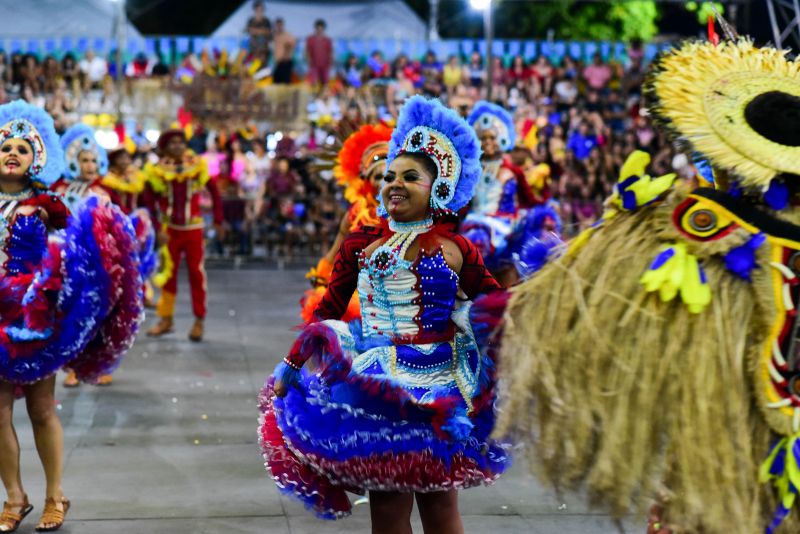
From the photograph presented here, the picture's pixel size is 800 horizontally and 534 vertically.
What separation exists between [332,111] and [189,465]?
1326 cm

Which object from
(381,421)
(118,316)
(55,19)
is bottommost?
(118,316)

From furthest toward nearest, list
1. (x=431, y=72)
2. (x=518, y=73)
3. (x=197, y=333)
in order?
(x=518, y=73)
(x=431, y=72)
(x=197, y=333)

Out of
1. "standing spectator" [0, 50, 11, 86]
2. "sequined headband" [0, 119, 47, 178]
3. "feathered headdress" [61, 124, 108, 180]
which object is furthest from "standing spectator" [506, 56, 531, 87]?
"sequined headband" [0, 119, 47, 178]

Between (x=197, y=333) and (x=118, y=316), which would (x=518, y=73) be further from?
(x=118, y=316)

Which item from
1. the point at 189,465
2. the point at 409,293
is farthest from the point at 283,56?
the point at 409,293

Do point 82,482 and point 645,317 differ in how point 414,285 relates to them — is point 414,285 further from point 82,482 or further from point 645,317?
point 82,482

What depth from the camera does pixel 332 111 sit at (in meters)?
19.5

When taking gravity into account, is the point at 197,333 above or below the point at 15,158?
below

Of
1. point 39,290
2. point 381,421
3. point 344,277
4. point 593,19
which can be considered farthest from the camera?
point 593,19

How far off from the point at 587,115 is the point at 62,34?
10027 mm

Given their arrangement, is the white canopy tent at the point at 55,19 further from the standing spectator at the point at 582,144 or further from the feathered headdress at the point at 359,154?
the feathered headdress at the point at 359,154

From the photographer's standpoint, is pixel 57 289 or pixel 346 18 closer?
pixel 57 289

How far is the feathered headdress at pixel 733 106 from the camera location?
128 inches

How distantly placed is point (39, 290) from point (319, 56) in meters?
15.8
